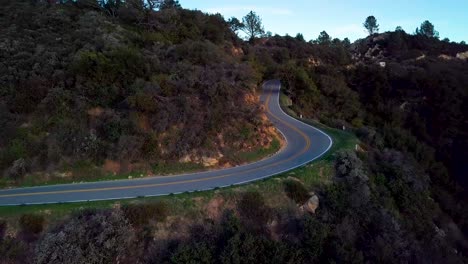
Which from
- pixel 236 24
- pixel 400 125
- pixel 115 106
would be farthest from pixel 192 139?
pixel 236 24

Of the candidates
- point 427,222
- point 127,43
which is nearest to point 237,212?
point 427,222

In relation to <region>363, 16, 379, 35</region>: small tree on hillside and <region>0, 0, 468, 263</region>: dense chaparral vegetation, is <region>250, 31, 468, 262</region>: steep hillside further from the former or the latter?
<region>363, 16, 379, 35</region>: small tree on hillside

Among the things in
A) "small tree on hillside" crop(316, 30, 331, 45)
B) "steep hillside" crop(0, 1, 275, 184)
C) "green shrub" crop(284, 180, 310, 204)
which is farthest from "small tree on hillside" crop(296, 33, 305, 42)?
"green shrub" crop(284, 180, 310, 204)

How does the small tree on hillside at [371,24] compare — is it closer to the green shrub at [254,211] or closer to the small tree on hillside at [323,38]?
the small tree on hillside at [323,38]

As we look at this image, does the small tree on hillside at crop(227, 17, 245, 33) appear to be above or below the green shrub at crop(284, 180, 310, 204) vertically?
above

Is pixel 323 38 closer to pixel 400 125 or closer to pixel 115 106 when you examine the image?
pixel 400 125

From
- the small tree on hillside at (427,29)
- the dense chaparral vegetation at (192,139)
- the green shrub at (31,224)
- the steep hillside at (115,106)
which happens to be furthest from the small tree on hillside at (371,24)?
the green shrub at (31,224)
